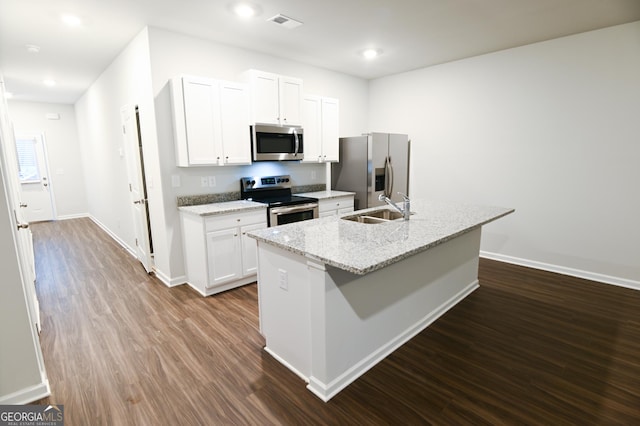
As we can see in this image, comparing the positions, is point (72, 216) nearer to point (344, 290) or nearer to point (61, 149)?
point (61, 149)

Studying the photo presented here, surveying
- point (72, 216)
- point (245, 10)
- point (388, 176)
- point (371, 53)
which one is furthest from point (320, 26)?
point (72, 216)

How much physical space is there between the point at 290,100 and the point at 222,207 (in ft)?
5.38

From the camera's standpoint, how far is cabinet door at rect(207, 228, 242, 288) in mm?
3309

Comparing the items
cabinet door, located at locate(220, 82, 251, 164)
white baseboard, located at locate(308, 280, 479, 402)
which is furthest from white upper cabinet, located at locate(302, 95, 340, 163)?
white baseboard, located at locate(308, 280, 479, 402)

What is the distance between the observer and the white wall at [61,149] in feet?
23.7

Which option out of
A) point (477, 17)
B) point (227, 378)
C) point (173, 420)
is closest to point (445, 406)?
point (227, 378)

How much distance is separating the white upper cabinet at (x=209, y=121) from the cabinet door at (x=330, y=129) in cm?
130

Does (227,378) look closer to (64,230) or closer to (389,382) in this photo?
(389,382)

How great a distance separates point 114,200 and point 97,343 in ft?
12.2

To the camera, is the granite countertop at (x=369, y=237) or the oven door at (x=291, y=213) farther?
the oven door at (x=291, y=213)

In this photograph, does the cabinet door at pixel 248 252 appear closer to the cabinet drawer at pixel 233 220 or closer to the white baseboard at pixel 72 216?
the cabinet drawer at pixel 233 220

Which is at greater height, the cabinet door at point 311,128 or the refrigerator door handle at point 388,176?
the cabinet door at point 311,128

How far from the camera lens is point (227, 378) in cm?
214

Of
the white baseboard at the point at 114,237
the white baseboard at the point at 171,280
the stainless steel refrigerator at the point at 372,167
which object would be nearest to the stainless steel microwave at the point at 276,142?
the stainless steel refrigerator at the point at 372,167
